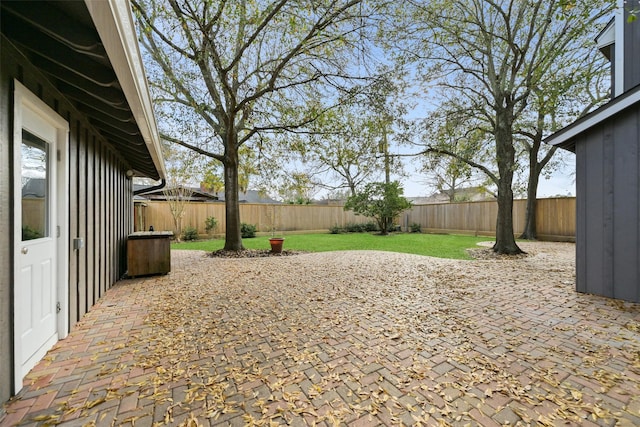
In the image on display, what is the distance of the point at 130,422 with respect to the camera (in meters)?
1.60

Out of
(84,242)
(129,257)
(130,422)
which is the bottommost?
(130,422)

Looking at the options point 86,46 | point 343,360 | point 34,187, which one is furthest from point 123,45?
point 343,360

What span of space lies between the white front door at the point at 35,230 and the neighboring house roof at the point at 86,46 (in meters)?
0.32

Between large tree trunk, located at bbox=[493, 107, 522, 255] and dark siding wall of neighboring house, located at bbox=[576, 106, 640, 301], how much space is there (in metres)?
4.06

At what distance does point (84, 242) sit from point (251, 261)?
406 centimetres

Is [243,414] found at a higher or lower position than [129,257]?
lower

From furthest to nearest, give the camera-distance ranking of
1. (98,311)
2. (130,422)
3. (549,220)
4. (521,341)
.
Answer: (549,220), (98,311), (521,341), (130,422)

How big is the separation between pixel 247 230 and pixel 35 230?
34.3 feet

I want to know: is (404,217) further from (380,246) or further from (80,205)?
(80,205)

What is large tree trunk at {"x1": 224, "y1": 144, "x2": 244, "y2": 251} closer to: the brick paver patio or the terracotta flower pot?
the terracotta flower pot

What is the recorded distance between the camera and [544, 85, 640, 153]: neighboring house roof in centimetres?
343

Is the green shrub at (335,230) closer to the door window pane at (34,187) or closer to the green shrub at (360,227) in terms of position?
the green shrub at (360,227)

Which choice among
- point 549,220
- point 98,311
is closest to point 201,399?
point 98,311

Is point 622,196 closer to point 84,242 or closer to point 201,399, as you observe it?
point 201,399
